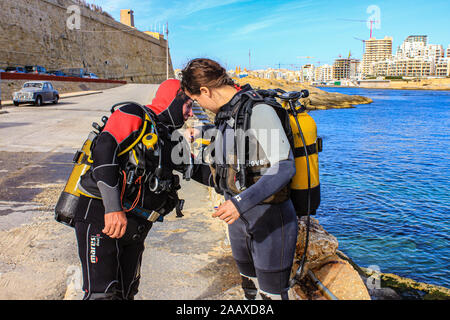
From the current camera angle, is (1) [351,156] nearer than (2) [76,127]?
No

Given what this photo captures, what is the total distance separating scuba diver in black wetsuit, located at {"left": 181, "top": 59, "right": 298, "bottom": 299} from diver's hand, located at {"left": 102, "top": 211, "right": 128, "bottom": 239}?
0.57 meters

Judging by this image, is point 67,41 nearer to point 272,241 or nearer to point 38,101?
point 38,101

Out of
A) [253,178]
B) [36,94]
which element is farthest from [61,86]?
[253,178]

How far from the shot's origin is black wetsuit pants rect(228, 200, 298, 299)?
2.03 m

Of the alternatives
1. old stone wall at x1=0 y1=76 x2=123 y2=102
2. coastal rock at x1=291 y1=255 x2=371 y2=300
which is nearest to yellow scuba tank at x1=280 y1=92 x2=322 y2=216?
coastal rock at x1=291 y1=255 x2=371 y2=300

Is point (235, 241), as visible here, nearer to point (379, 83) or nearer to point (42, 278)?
point (42, 278)

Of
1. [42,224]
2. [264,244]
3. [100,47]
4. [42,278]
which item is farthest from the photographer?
[100,47]

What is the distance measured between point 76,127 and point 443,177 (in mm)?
14302

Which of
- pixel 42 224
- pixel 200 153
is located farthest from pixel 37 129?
pixel 200 153

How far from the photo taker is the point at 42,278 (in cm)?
334

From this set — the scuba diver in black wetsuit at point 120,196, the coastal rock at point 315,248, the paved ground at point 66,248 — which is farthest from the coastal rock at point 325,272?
the scuba diver in black wetsuit at point 120,196

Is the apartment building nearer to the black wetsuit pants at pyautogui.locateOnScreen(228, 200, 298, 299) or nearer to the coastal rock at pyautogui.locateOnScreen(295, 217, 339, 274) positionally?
the coastal rock at pyautogui.locateOnScreen(295, 217, 339, 274)

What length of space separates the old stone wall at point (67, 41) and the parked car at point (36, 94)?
12.7 m

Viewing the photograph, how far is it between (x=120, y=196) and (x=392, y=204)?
37.4 ft
